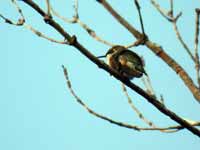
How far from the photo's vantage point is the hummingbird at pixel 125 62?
448 centimetres

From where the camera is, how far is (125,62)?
4.46m

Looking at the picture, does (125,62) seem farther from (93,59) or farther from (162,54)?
(93,59)

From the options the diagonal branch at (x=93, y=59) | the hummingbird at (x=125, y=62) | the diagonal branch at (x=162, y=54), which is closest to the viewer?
the diagonal branch at (x=93, y=59)

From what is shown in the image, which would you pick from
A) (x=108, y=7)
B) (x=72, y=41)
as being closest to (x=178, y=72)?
(x=108, y=7)

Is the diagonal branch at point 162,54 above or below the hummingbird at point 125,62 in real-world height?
below

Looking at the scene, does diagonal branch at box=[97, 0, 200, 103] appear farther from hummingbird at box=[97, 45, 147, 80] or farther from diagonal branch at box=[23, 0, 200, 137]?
hummingbird at box=[97, 45, 147, 80]

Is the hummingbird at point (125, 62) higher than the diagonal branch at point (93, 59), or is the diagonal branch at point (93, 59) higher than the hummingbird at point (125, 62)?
the hummingbird at point (125, 62)

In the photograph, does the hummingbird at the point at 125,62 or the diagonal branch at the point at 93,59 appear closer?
the diagonal branch at the point at 93,59

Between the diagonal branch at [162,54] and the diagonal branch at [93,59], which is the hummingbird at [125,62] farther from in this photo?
the diagonal branch at [93,59]

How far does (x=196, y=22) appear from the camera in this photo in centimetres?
298

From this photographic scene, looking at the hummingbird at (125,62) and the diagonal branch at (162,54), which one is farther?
the hummingbird at (125,62)

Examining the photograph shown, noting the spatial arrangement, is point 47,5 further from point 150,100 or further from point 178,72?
point 178,72

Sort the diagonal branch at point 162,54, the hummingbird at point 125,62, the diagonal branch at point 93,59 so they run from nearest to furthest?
the diagonal branch at point 93,59 < the diagonal branch at point 162,54 < the hummingbird at point 125,62

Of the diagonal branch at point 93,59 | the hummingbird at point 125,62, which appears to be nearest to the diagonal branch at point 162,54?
the diagonal branch at point 93,59
